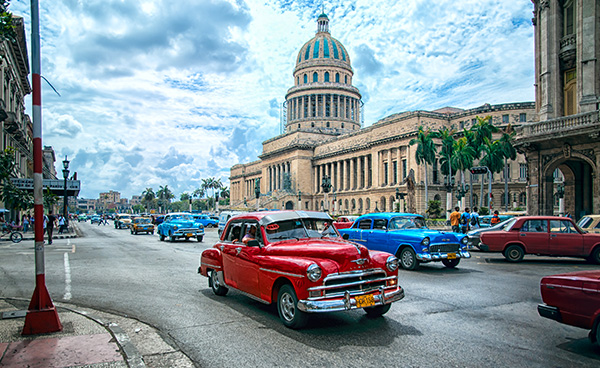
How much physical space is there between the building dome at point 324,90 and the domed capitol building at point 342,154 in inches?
9.0

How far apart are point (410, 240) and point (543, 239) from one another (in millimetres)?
5182

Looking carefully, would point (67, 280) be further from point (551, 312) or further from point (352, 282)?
point (551, 312)

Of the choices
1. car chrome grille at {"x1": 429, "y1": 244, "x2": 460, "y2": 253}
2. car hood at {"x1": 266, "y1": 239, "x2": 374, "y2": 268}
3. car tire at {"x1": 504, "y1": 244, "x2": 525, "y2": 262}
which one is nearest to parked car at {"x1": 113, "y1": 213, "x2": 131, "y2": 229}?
car tire at {"x1": 504, "y1": 244, "x2": 525, "y2": 262}

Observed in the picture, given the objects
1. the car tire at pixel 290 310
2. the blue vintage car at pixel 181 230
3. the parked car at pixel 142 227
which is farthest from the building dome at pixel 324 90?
the car tire at pixel 290 310

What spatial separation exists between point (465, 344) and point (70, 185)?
43.0 m

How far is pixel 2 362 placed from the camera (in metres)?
5.20

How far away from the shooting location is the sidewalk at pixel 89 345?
527 centimetres

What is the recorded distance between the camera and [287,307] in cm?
676

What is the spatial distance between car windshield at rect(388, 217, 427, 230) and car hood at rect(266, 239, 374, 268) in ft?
22.2

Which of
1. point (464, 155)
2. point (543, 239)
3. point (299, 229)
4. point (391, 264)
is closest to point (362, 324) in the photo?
point (391, 264)

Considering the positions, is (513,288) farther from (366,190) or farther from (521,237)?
(366,190)

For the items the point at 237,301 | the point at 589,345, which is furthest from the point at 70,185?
the point at 589,345

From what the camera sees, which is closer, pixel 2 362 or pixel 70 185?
pixel 2 362

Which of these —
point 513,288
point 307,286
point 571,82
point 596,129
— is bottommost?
point 513,288
